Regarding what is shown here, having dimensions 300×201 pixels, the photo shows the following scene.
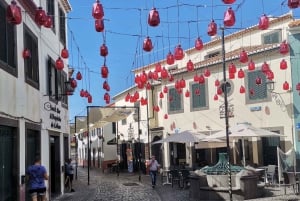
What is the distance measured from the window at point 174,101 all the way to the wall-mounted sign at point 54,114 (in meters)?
11.0

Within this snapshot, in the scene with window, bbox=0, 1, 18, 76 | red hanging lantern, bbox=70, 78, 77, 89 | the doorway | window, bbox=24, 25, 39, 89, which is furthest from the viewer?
the doorway

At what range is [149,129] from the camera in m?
34.9

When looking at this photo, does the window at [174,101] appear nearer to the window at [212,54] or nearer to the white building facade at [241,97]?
the white building facade at [241,97]

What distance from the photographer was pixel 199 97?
2900 centimetres

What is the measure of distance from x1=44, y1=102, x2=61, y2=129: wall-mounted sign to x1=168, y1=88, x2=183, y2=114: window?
11000 mm

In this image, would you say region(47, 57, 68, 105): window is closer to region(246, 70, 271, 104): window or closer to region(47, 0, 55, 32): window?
region(47, 0, 55, 32): window

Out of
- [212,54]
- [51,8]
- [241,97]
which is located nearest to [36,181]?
[51,8]

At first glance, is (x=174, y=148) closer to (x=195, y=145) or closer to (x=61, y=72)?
(x=195, y=145)

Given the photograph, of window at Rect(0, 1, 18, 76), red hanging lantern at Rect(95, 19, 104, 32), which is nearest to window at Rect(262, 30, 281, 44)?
window at Rect(0, 1, 18, 76)

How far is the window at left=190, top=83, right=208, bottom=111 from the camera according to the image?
2858 cm

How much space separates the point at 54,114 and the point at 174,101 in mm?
12467

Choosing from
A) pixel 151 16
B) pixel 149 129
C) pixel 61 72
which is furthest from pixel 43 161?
pixel 149 129

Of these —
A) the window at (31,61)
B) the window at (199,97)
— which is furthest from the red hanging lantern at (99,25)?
the window at (199,97)

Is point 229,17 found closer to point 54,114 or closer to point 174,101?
point 54,114
